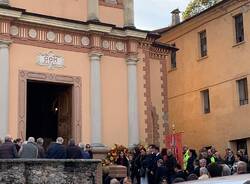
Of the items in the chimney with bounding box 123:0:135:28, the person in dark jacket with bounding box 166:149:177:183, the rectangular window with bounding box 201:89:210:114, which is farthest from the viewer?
the rectangular window with bounding box 201:89:210:114

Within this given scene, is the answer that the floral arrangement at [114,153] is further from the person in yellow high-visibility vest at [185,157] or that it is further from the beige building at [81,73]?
the person in yellow high-visibility vest at [185,157]

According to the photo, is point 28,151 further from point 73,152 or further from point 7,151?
point 73,152

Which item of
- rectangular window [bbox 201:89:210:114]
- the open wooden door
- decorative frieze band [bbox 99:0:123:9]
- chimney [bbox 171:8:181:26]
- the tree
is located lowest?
the open wooden door

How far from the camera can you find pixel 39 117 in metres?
27.9

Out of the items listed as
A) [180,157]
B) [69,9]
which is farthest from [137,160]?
[69,9]

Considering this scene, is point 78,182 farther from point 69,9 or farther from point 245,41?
point 245,41

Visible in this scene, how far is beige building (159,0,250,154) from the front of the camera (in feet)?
96.2

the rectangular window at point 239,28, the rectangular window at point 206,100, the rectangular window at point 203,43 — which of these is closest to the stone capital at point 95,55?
the rectangular window at point 239,28

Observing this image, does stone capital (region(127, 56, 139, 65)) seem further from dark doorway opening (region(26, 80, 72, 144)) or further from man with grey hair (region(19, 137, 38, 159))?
man with grey hair (region(19, 137, 38, 159))

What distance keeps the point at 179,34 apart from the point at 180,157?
14189 mm

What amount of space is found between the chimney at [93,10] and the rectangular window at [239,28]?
8.39 meters

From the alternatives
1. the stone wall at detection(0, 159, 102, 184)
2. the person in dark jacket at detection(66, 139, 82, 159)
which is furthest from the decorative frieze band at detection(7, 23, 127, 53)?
the stone wall at detection(0, 159, 102, 184)

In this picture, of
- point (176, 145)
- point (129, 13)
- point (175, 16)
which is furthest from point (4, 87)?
point (175, 16)

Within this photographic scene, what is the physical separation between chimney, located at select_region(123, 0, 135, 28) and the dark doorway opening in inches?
162
